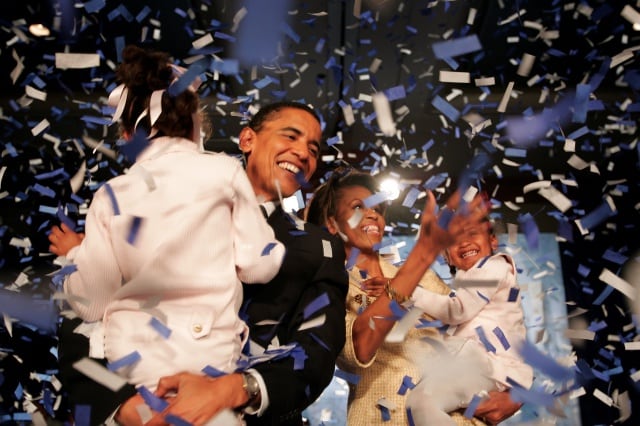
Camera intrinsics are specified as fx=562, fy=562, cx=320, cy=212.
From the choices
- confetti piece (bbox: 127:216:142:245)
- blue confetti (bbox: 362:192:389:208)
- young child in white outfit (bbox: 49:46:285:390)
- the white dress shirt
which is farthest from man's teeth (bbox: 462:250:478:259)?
confetti piece (bbox: 127:216:142:245)

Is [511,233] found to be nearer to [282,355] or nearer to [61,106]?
[282,355]

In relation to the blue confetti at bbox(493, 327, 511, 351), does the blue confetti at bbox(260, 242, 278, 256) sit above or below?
above

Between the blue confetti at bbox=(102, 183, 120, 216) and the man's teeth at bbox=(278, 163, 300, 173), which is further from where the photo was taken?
the man's teeth at bbox=(278, 163, 300, 173)

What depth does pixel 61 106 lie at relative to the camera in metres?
4.80

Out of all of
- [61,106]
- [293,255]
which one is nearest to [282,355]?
[293,255]

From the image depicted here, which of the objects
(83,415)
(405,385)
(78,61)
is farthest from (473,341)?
(78,61)

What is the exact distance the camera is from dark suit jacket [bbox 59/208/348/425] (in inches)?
43.1

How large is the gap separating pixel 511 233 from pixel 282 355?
102cm

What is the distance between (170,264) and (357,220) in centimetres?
94

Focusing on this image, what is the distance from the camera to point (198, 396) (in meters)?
0.98

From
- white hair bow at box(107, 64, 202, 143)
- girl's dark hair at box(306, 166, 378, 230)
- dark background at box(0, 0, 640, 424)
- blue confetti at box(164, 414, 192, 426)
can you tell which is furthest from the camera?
dark background at box(0, 0, 640, 424)

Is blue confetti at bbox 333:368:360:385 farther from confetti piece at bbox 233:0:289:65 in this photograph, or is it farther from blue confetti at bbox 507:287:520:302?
confetti piece at bbox 233:0:289:65

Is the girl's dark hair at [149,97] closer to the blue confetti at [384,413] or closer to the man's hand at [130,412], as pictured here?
the man's hand at [130,412]

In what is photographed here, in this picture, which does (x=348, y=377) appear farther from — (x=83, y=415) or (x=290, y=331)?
(x=83, y=415)
